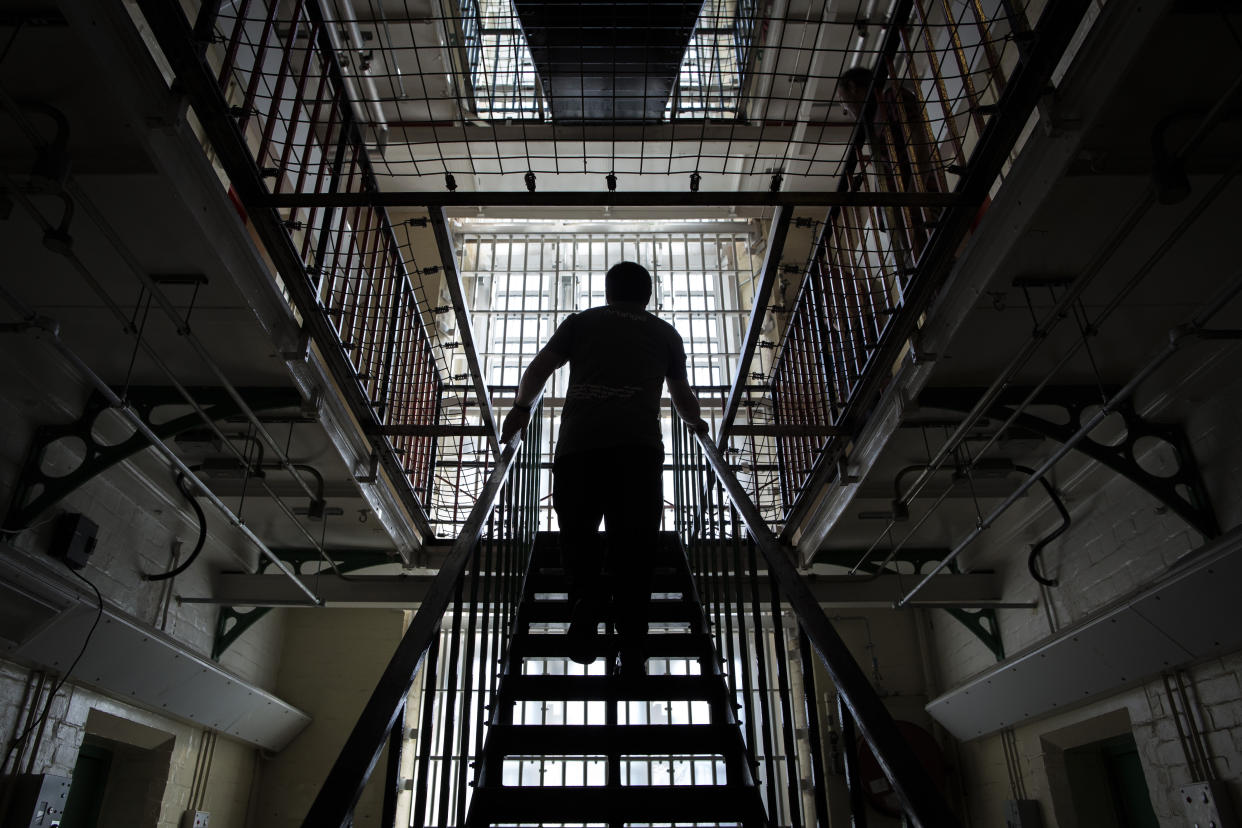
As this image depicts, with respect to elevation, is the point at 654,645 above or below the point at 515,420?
below

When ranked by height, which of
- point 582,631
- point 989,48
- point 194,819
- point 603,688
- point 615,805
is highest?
point 989,48

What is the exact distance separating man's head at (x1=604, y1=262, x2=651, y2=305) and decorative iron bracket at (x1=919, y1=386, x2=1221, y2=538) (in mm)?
1313

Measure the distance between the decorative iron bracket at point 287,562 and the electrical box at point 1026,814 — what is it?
419cm

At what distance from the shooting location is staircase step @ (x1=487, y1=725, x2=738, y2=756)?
2.44m

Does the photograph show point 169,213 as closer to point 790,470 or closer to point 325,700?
point 790,470

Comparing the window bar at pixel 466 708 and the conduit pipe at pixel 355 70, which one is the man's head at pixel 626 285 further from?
the conduit pipe at pixel 355 70

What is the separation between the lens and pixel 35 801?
371 centimetres

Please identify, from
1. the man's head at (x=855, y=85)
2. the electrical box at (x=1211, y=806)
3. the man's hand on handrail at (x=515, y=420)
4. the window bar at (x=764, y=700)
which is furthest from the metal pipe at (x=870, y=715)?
the man's head at (x=855, y=85)

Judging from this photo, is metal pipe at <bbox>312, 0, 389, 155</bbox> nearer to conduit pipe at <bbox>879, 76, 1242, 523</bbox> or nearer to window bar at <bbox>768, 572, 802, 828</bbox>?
conduit pipe at <bbox>879, 76, 1242, 523</bbox>

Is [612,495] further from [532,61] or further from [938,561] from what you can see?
[938,561]

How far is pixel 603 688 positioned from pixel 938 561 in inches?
146

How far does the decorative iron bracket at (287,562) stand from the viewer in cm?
562

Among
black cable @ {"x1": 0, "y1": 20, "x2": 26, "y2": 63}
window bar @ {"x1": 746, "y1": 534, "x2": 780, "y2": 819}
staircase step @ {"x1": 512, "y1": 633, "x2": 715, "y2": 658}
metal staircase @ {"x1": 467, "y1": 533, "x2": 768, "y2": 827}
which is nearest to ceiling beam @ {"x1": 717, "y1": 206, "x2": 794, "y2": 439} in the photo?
A: metal staircase @ {"x1": 467, "y1": 533, "x2": 768, "y2": 827}

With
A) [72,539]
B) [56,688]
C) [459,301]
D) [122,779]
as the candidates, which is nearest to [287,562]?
[122,779]
